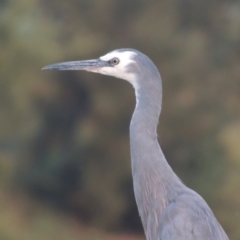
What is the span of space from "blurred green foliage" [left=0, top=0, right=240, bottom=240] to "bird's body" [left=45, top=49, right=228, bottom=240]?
1.24 meters

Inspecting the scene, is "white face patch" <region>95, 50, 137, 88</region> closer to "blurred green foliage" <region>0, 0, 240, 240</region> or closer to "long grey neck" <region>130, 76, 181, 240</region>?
"long grey neck" <region>130, 76, 181, 240</region>

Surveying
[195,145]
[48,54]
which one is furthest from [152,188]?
[48,54]

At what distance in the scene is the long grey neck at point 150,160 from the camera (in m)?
1.57

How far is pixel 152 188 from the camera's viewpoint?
1602 millimetres

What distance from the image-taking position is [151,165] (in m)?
1.58

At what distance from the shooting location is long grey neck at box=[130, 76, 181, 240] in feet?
5.15

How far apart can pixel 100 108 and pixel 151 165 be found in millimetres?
1369

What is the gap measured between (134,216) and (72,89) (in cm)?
73

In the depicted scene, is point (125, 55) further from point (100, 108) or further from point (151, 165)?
point (100, 108)

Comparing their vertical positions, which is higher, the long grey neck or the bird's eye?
the bird's eye

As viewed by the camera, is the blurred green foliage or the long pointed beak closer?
the long pointed beak

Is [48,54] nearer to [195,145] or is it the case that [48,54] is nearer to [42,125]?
[42,125]

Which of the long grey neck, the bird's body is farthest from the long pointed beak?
the long grey neck

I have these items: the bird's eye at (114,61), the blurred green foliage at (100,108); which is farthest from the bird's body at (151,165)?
the blurred green foliage at (100,108)
